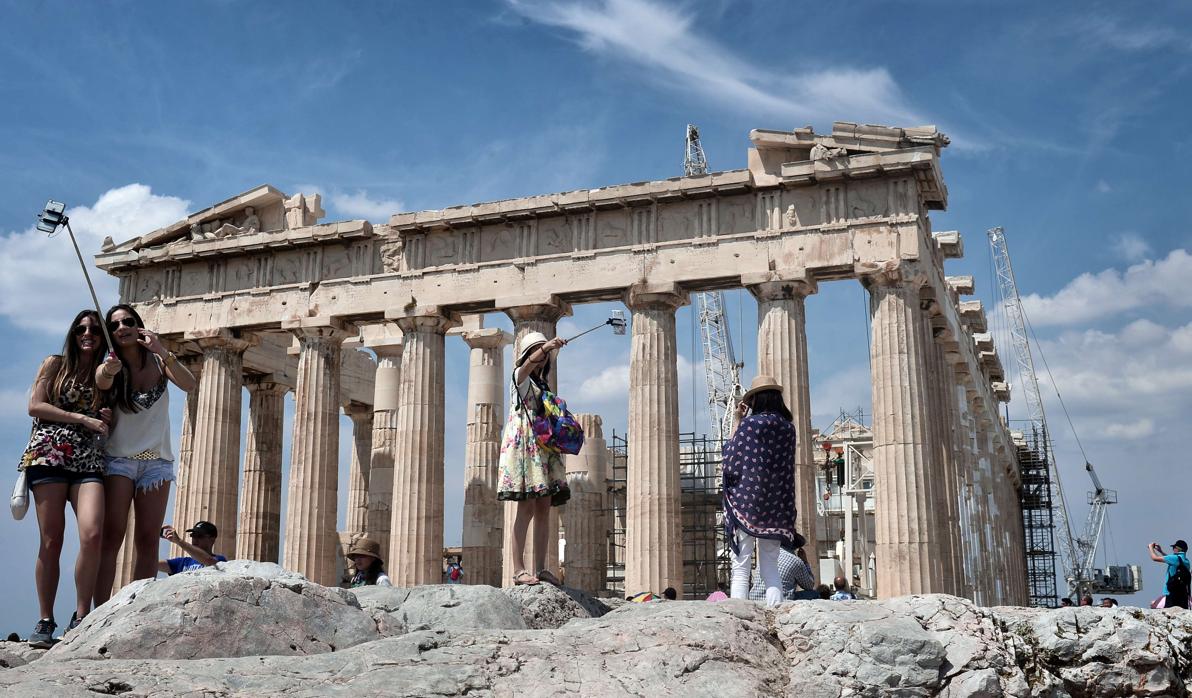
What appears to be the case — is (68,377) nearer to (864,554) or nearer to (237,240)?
(237,240)

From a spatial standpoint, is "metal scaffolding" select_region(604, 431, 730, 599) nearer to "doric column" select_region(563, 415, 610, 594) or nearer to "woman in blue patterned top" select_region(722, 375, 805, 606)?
"doric column" select_region(563, 415, 610, 594)

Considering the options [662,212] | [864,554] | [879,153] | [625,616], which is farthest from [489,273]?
[625,616]

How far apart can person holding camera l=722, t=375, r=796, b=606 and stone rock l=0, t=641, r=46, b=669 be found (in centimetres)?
641

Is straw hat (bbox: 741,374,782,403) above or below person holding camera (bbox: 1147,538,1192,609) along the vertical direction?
above

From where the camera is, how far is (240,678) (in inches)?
265

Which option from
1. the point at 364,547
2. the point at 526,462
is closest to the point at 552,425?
the point at 526,462

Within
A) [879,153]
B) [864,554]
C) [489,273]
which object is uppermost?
[879,153]

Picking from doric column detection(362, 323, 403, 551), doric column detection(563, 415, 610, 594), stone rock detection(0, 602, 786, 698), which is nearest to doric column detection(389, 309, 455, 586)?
doric column detection(563, 415, 610, 594)

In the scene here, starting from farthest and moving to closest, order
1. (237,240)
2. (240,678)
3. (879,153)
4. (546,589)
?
(237,240) < (879,153) < (546,589) < (240,678)

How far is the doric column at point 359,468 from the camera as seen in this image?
37562 mm

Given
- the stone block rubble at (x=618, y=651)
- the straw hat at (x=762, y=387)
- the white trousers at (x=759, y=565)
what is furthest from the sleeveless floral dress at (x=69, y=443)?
the straw hat at (x=762, y=387)

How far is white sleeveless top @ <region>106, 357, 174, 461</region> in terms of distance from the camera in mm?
9344

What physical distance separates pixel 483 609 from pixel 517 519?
277cm

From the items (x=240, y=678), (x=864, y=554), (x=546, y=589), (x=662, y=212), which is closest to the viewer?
(x=240, y=678)
